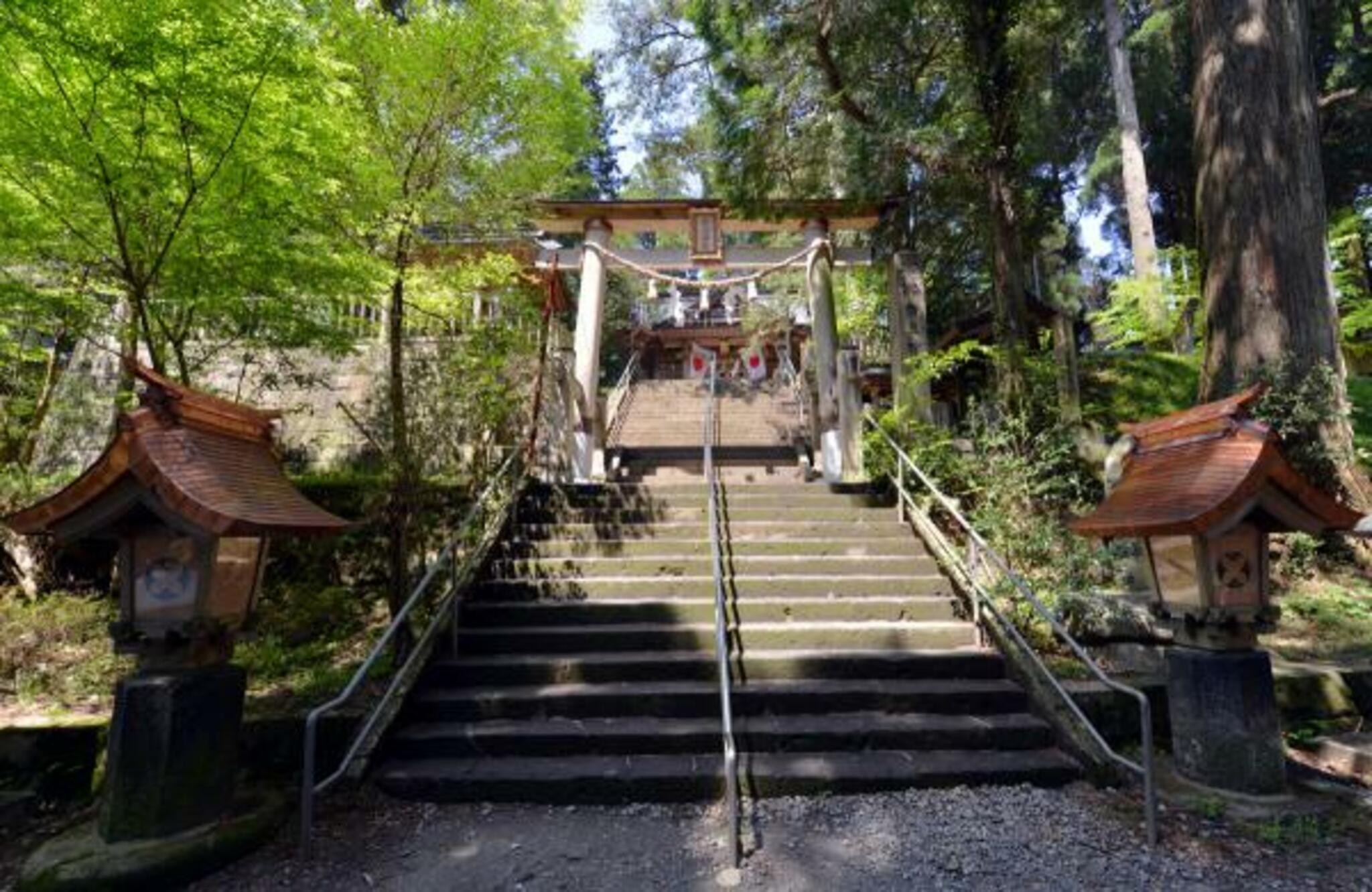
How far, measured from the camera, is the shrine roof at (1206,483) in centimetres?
329

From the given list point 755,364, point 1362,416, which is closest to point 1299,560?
point 1362,416

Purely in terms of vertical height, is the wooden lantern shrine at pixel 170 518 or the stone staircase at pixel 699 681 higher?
the wooden lantern shrine at pixel 170 518

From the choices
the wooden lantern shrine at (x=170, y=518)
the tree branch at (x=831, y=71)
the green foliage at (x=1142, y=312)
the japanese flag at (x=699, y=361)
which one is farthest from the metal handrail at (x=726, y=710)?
the japanese flag at (x=699, y=361)

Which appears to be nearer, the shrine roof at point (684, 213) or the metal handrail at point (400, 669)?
the metal handrail at point (400, 669)

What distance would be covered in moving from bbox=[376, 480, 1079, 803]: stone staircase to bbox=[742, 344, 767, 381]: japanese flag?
47.8ft

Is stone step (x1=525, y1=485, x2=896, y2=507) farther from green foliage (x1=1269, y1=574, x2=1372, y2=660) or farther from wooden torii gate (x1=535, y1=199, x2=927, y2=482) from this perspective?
green foliage (x1=1269, y1=574, x2=1372, y2=660)

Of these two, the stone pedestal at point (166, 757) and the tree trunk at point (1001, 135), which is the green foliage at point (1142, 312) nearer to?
the tree trunk at point (1001, 135)

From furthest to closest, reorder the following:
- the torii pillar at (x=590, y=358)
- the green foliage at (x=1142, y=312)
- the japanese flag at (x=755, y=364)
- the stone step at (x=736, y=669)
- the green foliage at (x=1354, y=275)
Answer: the japanese flag at (x=755, y=364), the green foliage at (x=1142, y=312), the green foliage at (x=1354, y=275), the torii pillar at (x=590, y=358), the stone step at (x=736, y=669)

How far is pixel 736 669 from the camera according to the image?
4.60 m

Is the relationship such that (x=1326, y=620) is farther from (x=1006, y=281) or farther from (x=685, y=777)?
(x=685, y=777)

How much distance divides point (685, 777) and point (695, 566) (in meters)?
2.35

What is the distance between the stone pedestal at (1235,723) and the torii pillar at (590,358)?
20.5 ft

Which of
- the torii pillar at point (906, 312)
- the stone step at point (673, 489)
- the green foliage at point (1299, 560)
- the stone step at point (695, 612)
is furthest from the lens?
the torii pillar at point (906, 312)

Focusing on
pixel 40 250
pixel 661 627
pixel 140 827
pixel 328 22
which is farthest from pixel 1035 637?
pixel 40 250
